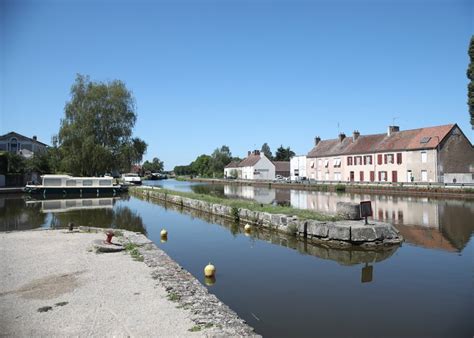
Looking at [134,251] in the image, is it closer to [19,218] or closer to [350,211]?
[350,211]

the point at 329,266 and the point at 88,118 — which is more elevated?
the point at 88,118

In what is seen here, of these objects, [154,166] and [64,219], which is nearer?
[64,219]

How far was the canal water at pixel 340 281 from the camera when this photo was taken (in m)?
6.54

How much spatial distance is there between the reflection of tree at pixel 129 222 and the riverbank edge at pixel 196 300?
7.63 metres

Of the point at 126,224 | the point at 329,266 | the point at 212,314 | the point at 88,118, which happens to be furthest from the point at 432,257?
the point at 88,118

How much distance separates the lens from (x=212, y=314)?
6.11 m

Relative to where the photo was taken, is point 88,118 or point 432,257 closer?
point 432,257

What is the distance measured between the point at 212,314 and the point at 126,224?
1430 centimetres

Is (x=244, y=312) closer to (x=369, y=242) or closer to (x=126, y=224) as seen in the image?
(x=369, y=242)

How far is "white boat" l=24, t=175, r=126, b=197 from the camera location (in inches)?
1476

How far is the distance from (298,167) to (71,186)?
41709 mm

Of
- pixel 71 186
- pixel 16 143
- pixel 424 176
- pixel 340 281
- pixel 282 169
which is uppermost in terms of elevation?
pixel 16 143

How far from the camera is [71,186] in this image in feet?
128

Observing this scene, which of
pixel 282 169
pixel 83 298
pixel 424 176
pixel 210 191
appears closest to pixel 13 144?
pixel 210 191
